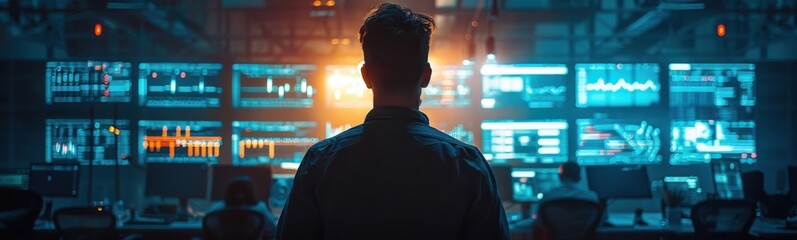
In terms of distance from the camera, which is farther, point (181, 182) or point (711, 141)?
point (711, 141)

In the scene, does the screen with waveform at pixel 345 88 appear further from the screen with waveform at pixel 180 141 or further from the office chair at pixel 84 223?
the office chair at pixel 84 223

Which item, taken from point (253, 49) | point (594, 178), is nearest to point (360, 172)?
point (594, 178)

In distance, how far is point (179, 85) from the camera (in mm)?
7594

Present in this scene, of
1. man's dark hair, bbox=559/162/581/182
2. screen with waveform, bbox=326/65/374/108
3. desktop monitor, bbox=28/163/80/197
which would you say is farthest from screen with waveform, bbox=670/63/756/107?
desktop monitor, bbox=28/163/80/197

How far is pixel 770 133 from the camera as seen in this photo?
9.08 meters

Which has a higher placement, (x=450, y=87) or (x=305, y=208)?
(x=450, y=87)

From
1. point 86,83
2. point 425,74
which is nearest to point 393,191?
point 425,74

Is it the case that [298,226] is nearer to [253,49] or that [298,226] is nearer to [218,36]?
[218,36]

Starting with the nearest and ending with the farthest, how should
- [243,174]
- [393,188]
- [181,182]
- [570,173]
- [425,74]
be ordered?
[393,188], [425,74], [570,173], [243,174], [181,182]

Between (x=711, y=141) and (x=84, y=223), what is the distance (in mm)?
6094

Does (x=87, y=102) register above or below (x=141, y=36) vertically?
below

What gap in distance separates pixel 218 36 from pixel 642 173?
16.3ft

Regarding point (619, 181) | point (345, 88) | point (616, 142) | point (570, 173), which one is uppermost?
point (345, 88)

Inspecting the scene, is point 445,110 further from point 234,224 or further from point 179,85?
point 234,224
